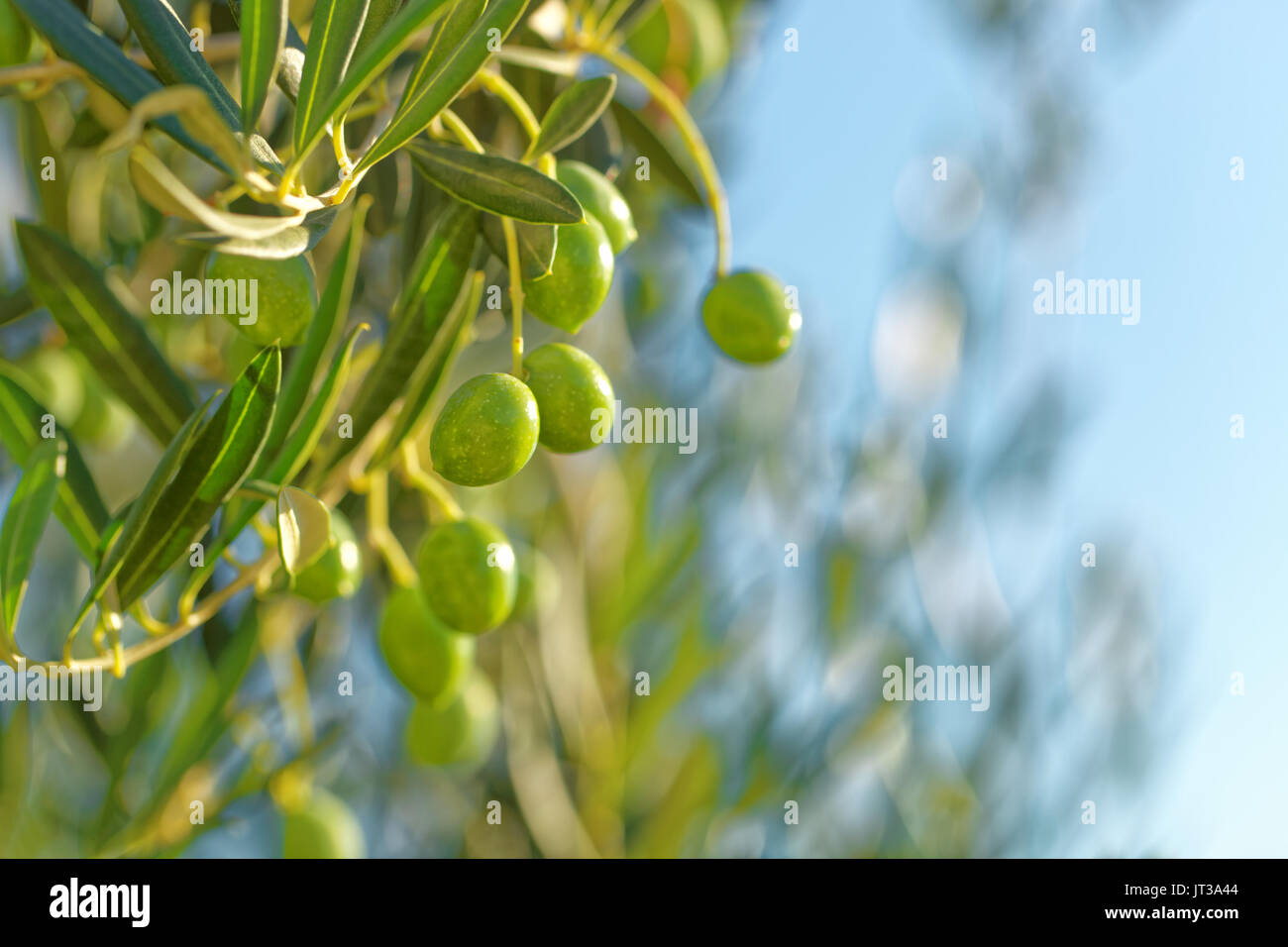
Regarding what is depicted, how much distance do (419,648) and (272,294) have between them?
0.43 metres

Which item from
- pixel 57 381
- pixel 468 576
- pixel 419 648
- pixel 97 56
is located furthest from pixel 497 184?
pixel 57 381

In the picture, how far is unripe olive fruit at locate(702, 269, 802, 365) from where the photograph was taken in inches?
35.6

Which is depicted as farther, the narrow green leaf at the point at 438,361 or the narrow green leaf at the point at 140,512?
the narrow green leaf at the point at 438,361

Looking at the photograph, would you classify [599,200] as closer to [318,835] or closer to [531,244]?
[531,244]

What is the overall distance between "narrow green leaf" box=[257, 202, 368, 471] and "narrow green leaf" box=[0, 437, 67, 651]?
153 mm

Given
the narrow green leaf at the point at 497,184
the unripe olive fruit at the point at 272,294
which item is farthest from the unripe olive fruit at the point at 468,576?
the narrow green leaf at the point at 497,184

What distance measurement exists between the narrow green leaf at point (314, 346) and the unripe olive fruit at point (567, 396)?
0.56 ft

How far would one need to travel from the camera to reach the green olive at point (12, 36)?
2.89ft

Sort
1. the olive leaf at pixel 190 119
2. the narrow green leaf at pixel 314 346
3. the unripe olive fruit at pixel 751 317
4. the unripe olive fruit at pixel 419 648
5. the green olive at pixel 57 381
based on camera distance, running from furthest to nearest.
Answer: the green olive at pixel 57 381
the unripe olive fruit at pixel 419 648
the unripe olive fruit at pixel 751 317
the narrow green leaf at pixel 314 346
the olive leaf at pixel 190 119

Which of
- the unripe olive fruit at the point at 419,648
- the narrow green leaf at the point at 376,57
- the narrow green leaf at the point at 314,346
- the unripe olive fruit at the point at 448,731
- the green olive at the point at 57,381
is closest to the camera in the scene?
the narrow green leaf at the point at 376,57

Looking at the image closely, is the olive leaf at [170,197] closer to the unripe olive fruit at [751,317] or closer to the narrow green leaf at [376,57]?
the narrow green leaf at [376,57]

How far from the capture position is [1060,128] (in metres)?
2.46
